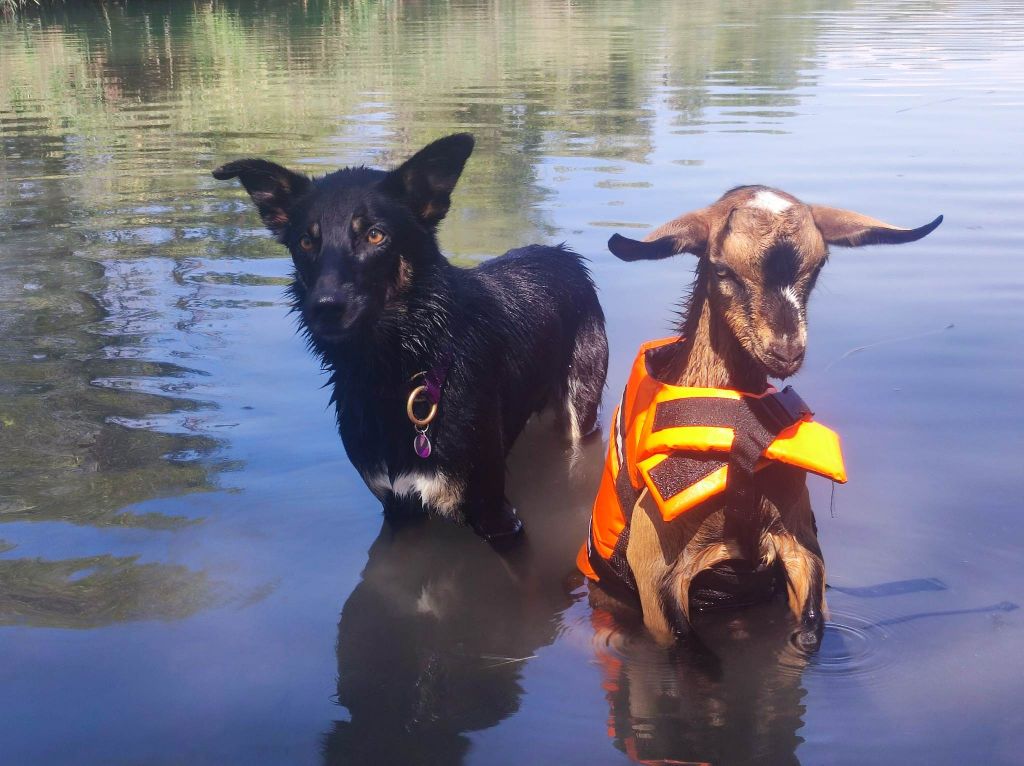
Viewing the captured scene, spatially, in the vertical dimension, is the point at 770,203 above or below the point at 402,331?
above

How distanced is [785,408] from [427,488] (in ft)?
6.03

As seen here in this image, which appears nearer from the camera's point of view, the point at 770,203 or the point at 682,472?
the point at 770,203

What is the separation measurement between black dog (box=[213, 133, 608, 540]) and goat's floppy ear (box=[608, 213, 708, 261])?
1.35m

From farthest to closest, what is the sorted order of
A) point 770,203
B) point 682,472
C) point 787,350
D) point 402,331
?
point 402,331, point 682,472, point 770,203, point 787,350

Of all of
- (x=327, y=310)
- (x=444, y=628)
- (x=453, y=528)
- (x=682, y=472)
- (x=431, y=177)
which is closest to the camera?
(x=682, y=472)

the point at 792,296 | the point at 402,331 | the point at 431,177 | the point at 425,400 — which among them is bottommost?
the point at 425,400

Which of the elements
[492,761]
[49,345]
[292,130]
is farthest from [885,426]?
[292,130]

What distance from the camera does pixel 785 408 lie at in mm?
4160

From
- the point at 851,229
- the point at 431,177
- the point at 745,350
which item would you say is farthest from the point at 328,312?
the point at 851,229

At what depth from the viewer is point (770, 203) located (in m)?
3.99

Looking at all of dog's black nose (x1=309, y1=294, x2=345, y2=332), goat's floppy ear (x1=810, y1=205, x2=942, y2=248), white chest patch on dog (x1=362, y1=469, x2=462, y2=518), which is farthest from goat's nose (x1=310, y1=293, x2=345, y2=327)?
goat's floppy ear (x1=810, y1=205, x2=942, y2=248)

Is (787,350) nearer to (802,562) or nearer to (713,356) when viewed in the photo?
(713,356)

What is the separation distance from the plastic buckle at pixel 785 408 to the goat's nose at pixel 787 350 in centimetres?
35

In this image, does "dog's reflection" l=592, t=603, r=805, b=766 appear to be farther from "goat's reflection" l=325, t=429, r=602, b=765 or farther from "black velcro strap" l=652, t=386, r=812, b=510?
"black velcro strap" l=652, t=386, r=812, b=510
